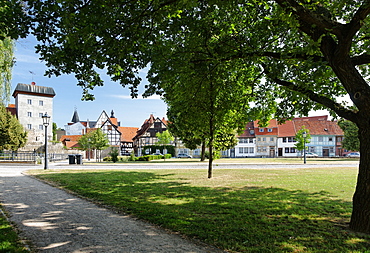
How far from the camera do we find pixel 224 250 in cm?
453

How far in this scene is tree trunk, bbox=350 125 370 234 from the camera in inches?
222

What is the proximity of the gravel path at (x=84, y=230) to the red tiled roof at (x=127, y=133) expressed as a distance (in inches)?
2710

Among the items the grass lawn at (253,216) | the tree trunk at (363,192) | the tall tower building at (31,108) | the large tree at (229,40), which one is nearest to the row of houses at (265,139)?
the tall tower building at (31,108)

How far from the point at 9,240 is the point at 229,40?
23.9 feet

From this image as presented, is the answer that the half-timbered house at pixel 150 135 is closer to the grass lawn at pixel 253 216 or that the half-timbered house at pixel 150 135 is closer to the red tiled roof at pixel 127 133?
the red tiled roof at pixel 127 133

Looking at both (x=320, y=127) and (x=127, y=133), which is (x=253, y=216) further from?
(x=320, y=127)

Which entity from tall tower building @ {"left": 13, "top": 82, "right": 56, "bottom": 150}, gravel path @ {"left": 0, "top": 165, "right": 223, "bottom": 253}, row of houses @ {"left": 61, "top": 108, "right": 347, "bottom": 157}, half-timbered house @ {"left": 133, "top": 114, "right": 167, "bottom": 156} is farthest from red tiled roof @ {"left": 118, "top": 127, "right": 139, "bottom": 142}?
gravel path @ {"left": 0, "top": 165, "right": 223, "bottom": 253}

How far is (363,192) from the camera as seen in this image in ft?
18.7

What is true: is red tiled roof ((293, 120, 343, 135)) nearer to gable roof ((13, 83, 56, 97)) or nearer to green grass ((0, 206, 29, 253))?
gable roof ((13, 83, 56, 97))

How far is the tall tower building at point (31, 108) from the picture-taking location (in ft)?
184

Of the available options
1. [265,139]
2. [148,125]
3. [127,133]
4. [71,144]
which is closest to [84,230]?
[148,125]

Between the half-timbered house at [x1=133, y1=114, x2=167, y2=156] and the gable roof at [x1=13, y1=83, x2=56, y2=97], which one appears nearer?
the gable roof at [x1=13, y1=83, x2=56, y2=97]

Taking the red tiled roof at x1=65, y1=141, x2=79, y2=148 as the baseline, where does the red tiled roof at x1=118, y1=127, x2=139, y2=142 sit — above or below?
above

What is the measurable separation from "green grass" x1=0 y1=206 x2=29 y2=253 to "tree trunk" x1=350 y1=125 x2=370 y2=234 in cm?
627
